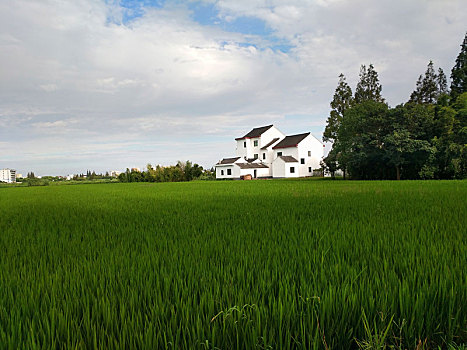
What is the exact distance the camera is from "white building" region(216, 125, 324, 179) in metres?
39.6

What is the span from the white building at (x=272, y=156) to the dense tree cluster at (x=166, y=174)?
18.1 ft

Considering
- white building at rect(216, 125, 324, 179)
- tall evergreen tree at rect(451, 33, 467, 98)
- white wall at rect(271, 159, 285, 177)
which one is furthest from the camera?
white building at rect(216, 125, 324, 179)

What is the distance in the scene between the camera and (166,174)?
37.5 m

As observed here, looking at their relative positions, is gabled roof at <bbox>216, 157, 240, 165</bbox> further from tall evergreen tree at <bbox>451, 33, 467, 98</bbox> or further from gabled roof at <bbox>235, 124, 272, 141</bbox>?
tall evergreen tree at <bbox>451, 33, 467, 98</bbox>

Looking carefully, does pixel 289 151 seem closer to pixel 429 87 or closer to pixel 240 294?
pixel 429 87

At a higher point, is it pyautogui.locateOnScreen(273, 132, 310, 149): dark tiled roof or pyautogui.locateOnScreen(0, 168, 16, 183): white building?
pyautogui.locateOnScreen(273, 132, 310, 149): dark tiled roof

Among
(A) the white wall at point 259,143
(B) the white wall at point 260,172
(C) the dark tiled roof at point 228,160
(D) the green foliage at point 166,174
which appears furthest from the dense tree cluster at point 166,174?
(A) the white wall at point 259,143

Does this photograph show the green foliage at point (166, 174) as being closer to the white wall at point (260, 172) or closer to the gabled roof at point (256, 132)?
the white wall at point (260, 172)

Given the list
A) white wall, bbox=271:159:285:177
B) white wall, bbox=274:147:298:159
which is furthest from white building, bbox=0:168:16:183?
white wall, bbox=274:147:298:159

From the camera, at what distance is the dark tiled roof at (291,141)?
40.3 m

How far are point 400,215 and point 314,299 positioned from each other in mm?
3916

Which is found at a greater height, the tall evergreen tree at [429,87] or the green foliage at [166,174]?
the tall evergreen tree at [429,87]

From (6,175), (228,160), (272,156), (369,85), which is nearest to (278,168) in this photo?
(272,156)

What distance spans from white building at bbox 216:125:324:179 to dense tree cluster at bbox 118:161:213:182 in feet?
18.1
